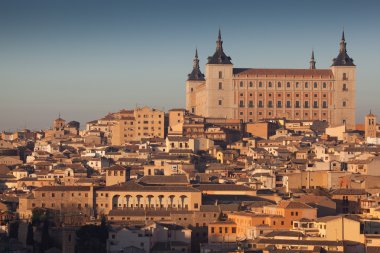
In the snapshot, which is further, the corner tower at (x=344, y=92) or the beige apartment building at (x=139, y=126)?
the corner tower at (x=344, y=92)

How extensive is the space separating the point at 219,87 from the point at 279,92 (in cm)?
468

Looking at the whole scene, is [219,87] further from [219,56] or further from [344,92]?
[344,92]

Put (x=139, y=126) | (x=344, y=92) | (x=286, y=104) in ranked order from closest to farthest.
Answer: (x=139, y=126)
(x=344, y=92)
(x=286, y=104)

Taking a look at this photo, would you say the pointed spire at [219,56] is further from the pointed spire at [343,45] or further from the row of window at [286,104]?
the pointed spire at [343,45]

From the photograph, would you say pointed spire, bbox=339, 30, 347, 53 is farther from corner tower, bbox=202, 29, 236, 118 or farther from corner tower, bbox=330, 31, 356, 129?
corner tower, bbox=202, 29, 236, 118

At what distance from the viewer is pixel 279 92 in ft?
303

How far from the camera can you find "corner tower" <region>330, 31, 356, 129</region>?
91.2m

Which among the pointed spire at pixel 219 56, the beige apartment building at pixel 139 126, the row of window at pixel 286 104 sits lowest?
the beige apartment building at pixel 139 126

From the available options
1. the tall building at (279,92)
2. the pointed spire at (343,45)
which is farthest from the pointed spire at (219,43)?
the pointed spire at (343,45)

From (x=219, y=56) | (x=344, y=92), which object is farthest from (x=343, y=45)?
(x=219, y=56)

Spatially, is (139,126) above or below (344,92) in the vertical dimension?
below

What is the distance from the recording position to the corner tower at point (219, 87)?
9062 centimetres

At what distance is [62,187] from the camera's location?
53219 mm

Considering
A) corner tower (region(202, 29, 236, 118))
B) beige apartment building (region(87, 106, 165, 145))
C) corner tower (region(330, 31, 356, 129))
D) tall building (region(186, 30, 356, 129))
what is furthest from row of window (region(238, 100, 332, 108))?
beige apartment building (region(87, 106, 165, 145))
